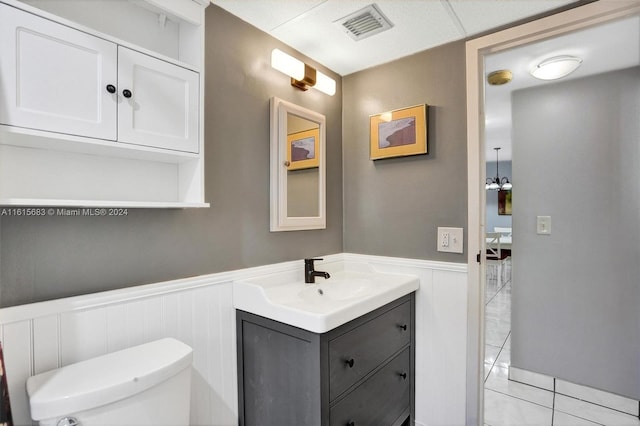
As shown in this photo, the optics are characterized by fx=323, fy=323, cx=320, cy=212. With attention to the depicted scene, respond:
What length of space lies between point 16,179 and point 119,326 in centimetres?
56

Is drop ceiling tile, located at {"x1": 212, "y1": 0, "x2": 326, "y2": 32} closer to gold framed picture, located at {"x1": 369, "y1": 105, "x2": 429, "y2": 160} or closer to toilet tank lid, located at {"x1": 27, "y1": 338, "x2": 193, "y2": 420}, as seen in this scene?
gold framed picture, located at {"x1": 369, "y1": 105, "x2": 429, "y2": 160}

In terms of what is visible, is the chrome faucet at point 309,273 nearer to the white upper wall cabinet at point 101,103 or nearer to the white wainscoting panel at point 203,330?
the white wainscoting panel at point 203,330

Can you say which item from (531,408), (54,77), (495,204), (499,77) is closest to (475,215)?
(499,77)

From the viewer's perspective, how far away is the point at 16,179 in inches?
37.9

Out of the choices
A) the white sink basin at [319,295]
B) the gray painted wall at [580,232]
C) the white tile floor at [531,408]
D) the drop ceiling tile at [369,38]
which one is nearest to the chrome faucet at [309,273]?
the white sink basin at [319,295]

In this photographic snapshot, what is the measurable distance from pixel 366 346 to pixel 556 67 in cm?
200

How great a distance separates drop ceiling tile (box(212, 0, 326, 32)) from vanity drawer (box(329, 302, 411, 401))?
1.43 m

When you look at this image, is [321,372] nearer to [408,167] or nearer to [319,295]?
[319,295]

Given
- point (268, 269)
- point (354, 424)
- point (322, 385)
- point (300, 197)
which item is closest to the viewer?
point (322, 385)

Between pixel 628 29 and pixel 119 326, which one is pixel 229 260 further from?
pixel 628 29

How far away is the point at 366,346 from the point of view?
144cm

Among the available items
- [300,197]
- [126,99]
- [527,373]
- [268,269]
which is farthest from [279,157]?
[527,373]

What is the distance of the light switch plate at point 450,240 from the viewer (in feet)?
5.61

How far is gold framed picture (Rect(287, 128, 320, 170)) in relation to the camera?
5.75 ft
